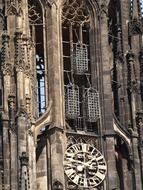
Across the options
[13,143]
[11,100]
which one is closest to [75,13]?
[11,100]

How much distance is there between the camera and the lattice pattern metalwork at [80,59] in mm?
63938

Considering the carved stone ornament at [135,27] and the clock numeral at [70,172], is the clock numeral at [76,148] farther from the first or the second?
the carved stone ornament at [135,27]

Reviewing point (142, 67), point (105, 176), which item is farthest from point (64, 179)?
point (142, 67)

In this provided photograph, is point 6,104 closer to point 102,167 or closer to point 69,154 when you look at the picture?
point 69,154

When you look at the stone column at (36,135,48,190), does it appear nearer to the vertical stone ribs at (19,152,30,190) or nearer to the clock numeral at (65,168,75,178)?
the clock numeral at (65,168,75,178)

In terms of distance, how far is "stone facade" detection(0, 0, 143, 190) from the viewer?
60281mm

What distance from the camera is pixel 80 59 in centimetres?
6419

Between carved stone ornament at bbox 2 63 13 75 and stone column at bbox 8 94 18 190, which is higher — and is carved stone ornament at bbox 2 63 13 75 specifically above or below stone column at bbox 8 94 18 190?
above

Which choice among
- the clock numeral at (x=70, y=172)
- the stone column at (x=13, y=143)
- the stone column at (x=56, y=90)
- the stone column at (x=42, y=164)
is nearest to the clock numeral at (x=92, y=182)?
the clock numeral at (x=70, y=172)

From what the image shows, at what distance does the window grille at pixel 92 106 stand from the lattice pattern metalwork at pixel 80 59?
118 cm

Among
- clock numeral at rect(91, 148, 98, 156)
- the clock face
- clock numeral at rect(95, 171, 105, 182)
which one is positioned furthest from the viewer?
clock numeral at rect(91, 148, 98, 156)

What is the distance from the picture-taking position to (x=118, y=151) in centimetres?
6362

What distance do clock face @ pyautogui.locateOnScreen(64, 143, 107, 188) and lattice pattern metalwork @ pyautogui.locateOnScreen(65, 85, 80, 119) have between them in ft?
4.87

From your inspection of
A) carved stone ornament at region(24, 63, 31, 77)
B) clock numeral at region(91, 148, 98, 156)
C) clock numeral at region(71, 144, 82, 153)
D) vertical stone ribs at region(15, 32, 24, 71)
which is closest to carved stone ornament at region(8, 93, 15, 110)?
vertical stone ribs at region(15, 32, 24, 71)
